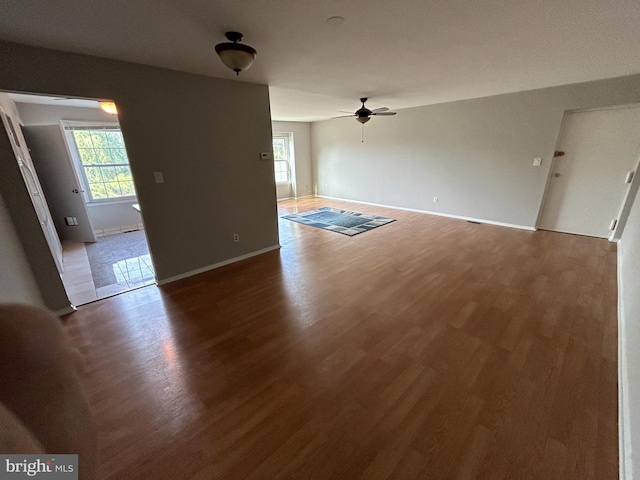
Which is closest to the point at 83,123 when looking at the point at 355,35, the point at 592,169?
the point at 355,35

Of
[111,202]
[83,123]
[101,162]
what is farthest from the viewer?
[111,202]

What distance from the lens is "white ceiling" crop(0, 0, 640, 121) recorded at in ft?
5.29

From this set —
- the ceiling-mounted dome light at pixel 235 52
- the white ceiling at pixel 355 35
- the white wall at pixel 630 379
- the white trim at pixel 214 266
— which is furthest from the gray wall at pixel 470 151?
the ceiling-mounted dome light at pixel 235 52

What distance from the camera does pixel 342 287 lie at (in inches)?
115

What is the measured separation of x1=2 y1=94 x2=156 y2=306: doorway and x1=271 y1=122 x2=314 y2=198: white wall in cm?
395

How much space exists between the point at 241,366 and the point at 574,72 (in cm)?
483

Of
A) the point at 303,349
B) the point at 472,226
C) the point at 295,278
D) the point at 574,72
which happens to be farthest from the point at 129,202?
the point at 574,72

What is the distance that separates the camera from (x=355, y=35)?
6.59 feet

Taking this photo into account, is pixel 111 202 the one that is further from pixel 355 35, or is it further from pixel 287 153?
pixel 355 35

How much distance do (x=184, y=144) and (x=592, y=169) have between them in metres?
5.81

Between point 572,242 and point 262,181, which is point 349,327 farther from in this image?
point 572,242

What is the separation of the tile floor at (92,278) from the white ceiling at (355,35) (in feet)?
7.64

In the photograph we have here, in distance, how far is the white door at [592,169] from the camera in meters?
3.69

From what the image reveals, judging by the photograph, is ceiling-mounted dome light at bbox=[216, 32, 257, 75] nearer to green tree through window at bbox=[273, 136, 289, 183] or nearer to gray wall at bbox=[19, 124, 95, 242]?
gray wall at bbox=[19, 124, 95, 242]
